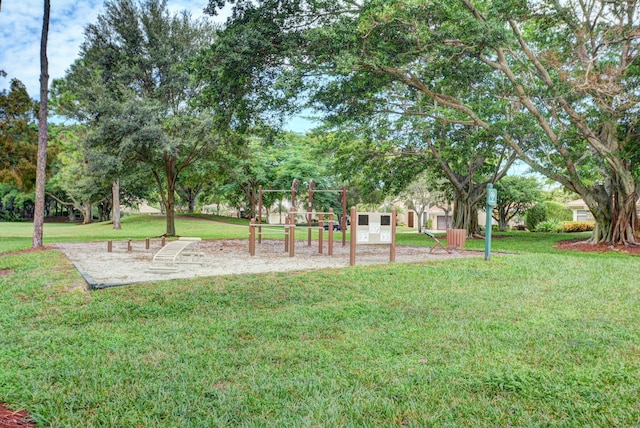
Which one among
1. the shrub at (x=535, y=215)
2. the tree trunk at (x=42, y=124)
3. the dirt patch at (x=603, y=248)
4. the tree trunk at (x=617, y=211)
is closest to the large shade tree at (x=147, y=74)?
→ the tree trunk at (x=42, y=124)

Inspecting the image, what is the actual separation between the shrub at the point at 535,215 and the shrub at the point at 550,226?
582mm

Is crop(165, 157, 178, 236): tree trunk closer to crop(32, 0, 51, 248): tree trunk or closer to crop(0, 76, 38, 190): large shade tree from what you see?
crop(0, 76, 38, 190): large shade tree

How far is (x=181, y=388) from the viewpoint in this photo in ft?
10.5

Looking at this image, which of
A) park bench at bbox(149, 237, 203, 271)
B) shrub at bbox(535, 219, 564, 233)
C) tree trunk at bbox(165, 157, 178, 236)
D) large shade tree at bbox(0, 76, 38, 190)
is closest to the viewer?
park bench at bbox(149, 237, 203, 271)

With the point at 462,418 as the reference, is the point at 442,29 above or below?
above

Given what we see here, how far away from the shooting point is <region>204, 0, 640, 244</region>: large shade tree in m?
10.2

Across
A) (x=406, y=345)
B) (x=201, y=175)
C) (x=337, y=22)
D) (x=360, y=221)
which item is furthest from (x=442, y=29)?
(x=201, y=175)

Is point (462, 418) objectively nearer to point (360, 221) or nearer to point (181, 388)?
point (181, 388)

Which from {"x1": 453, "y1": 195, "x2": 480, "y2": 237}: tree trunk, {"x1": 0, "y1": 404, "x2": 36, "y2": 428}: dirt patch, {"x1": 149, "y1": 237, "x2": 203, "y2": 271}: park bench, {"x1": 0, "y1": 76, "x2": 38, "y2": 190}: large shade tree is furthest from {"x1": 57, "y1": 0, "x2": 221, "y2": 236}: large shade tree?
{"x1": 0, "y1": 404, "x2": 36, "y2": 428}: dirt patch

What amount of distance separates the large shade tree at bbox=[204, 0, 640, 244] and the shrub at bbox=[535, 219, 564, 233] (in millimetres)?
12174

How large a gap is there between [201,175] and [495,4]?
1677cm

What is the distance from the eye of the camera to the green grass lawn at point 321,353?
288 cm

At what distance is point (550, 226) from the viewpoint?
2995 cm

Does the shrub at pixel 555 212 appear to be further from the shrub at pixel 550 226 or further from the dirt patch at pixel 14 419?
the dirt patch at pixel 14 419
